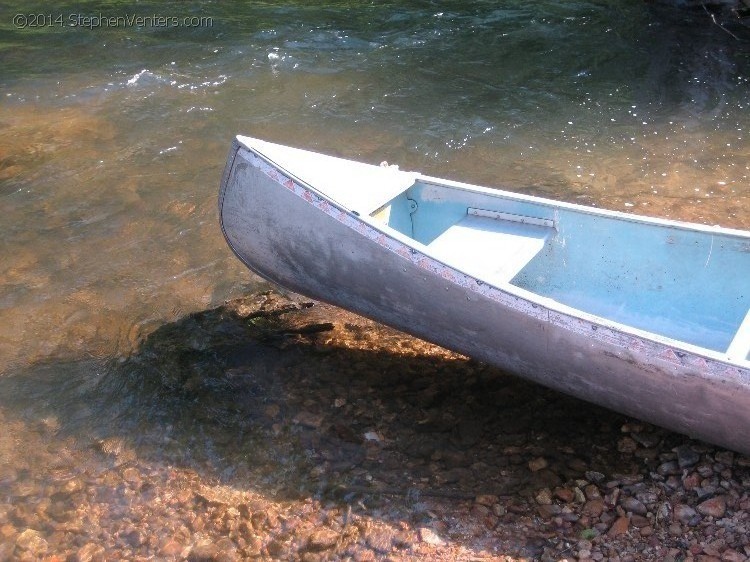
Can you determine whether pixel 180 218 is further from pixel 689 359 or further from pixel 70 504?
pixel 689 359

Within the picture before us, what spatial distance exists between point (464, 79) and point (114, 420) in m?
5.82

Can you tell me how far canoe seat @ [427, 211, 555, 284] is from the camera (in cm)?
486

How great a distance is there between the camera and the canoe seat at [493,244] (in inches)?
191

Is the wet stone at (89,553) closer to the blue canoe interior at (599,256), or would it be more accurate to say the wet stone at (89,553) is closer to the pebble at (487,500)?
the pebble at (487,500)

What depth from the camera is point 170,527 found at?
4.20m

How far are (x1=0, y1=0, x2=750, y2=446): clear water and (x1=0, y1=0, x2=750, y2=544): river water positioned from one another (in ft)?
0.07

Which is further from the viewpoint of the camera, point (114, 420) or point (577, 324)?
point (114, 420)

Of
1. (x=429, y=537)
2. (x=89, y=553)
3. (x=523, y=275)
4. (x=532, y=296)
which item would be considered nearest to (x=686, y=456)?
(x=532, y=296)

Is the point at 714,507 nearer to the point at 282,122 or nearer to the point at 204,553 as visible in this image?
the point at 204,553

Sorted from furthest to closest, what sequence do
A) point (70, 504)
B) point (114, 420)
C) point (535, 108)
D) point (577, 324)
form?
1. point (535, 108)
2. point (114, 420)
3. point (70, 504)
4. point (577, 324)

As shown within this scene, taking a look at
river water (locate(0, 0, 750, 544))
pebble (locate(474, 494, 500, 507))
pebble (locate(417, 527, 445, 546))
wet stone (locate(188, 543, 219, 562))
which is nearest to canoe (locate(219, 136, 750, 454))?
Answer: pebble (locate(474, 494, 500, 507))

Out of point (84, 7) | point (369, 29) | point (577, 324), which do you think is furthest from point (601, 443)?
point (84, 7)

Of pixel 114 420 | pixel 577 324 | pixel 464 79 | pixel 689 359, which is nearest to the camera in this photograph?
pixel 689 359

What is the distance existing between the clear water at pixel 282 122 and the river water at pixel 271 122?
2cm
